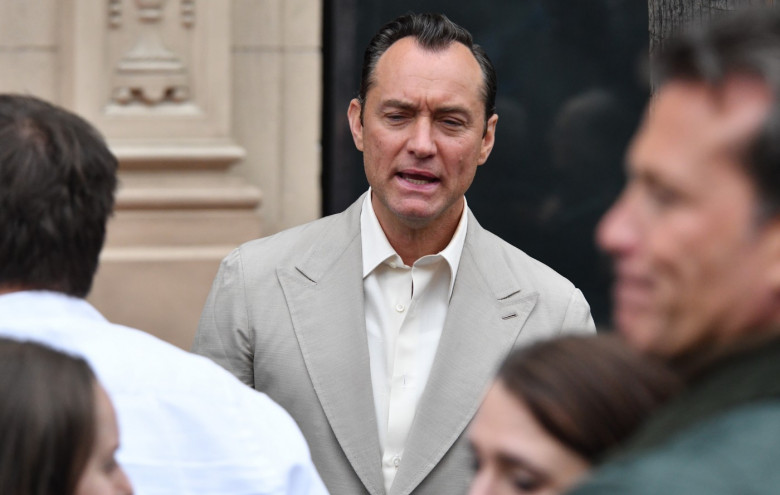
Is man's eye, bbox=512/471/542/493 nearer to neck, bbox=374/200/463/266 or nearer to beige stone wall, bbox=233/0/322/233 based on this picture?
neck, bbox=374/200/463/266

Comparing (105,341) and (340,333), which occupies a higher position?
(105,341)

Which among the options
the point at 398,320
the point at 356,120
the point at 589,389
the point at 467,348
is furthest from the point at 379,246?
the point at 589,389

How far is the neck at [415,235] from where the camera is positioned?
347 cm

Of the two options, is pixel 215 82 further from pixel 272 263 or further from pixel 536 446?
pixel 536 446

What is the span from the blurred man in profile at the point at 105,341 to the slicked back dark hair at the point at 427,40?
5.06 feet

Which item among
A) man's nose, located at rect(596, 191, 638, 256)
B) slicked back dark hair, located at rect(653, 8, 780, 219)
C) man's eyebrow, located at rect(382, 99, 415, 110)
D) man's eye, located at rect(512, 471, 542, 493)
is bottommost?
man's eye, located at rect(512, 471, 542, 493)

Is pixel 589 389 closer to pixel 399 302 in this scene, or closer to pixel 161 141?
pixel 399 302

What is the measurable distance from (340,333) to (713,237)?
2.36m

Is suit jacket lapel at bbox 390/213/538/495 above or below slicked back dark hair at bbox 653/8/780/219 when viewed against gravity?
below

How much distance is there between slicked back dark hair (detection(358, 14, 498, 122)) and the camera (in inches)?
145

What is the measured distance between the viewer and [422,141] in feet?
11.4

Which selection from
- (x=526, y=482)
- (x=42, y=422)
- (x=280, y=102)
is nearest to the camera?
(x=526, y=482)

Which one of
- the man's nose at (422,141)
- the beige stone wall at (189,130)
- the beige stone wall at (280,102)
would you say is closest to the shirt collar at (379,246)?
the man's nose at (422,141)

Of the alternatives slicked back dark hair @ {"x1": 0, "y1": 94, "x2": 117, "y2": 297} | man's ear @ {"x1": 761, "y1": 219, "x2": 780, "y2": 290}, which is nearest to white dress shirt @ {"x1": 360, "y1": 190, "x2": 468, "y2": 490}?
slicked back dark hair @ {"x1": 0, "y1": 94, "x2": 117, "y2": 297}
